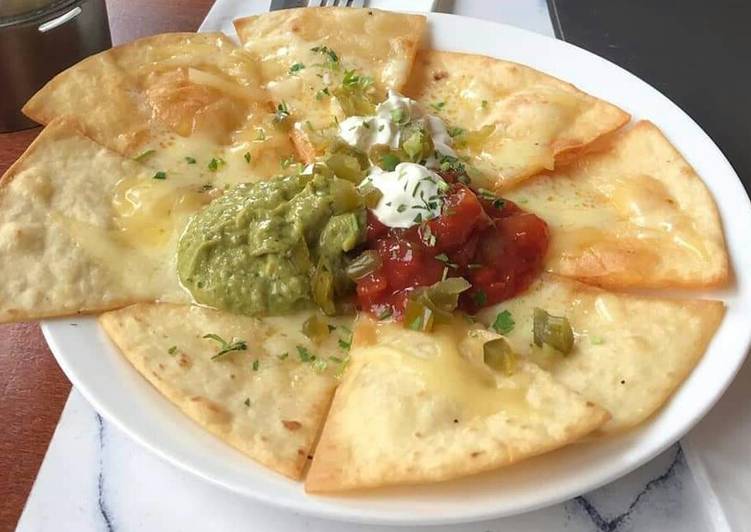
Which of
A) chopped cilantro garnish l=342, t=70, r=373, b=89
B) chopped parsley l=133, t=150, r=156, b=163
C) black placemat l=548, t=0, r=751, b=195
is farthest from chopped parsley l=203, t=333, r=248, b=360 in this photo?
black placemat l=548, t=0, r=751, b=195

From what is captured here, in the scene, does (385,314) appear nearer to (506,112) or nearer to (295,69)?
(506,112)

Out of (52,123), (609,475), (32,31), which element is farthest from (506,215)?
(32,31)

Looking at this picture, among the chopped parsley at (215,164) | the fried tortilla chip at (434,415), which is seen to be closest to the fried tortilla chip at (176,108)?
the chopped parsley at (215,164)

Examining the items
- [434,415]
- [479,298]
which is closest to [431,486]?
[434,415]

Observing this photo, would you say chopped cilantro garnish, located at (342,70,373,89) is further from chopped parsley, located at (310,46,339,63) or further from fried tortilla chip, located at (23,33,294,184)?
fried tortilla chip, located at (23,33,294,184)

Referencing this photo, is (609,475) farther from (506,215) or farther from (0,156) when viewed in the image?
(0,156)

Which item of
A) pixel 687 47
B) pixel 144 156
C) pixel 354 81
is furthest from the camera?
pixel 687 47

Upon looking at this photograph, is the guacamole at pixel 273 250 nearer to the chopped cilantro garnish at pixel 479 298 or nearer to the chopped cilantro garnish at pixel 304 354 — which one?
the chopped cilantro garnish at pixel 304 354
